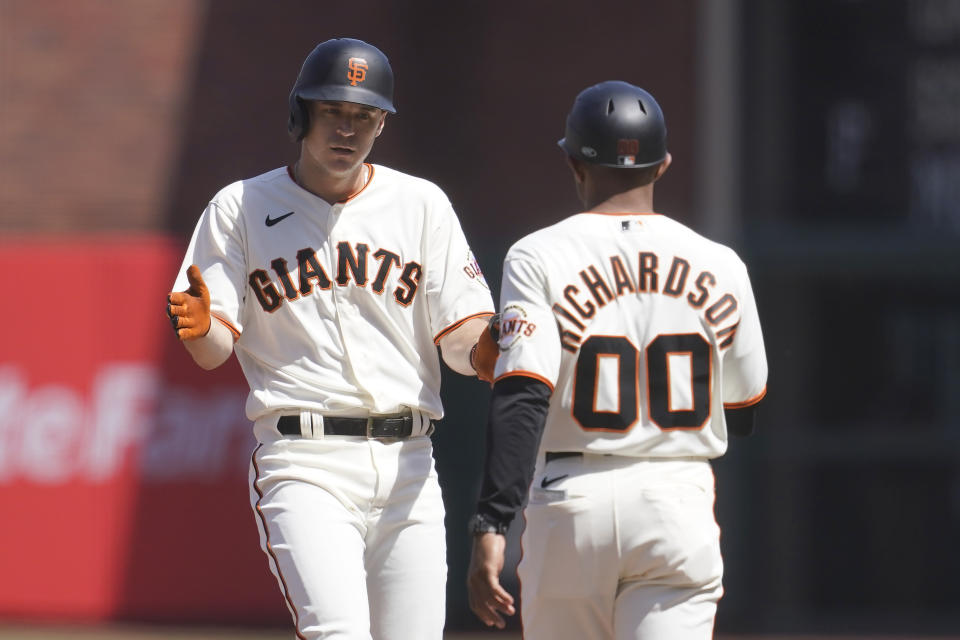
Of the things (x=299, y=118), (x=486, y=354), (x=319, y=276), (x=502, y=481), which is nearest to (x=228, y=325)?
(x=319, y=276)

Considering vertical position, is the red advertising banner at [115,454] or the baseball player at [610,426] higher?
the baseball player at [610,426]

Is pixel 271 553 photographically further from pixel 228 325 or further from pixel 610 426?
pixel 610 426

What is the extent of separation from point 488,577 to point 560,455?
0.39 meters

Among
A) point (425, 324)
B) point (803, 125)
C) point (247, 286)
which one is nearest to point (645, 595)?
point (425, 324)

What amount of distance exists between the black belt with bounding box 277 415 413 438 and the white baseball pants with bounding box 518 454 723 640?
579 millimetres

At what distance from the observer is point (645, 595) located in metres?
3.54

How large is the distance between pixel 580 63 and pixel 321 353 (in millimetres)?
7924

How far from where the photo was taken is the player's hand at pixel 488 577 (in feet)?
11.2

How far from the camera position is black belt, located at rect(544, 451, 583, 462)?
11.8 ft

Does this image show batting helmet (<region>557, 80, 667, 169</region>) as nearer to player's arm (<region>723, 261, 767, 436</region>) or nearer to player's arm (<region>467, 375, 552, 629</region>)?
player's arm (<region>723, 261, 767, 436</region>)

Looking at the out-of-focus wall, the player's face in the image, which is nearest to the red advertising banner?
the out-of-focus wall

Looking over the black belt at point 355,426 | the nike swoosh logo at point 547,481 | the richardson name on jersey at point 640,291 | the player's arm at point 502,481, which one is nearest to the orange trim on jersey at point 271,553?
the black belt at point 355,426

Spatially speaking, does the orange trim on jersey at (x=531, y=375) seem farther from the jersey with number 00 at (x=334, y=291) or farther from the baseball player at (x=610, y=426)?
the jersey with number 00 at (x=334, y=291)

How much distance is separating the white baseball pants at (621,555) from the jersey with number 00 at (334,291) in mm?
684
